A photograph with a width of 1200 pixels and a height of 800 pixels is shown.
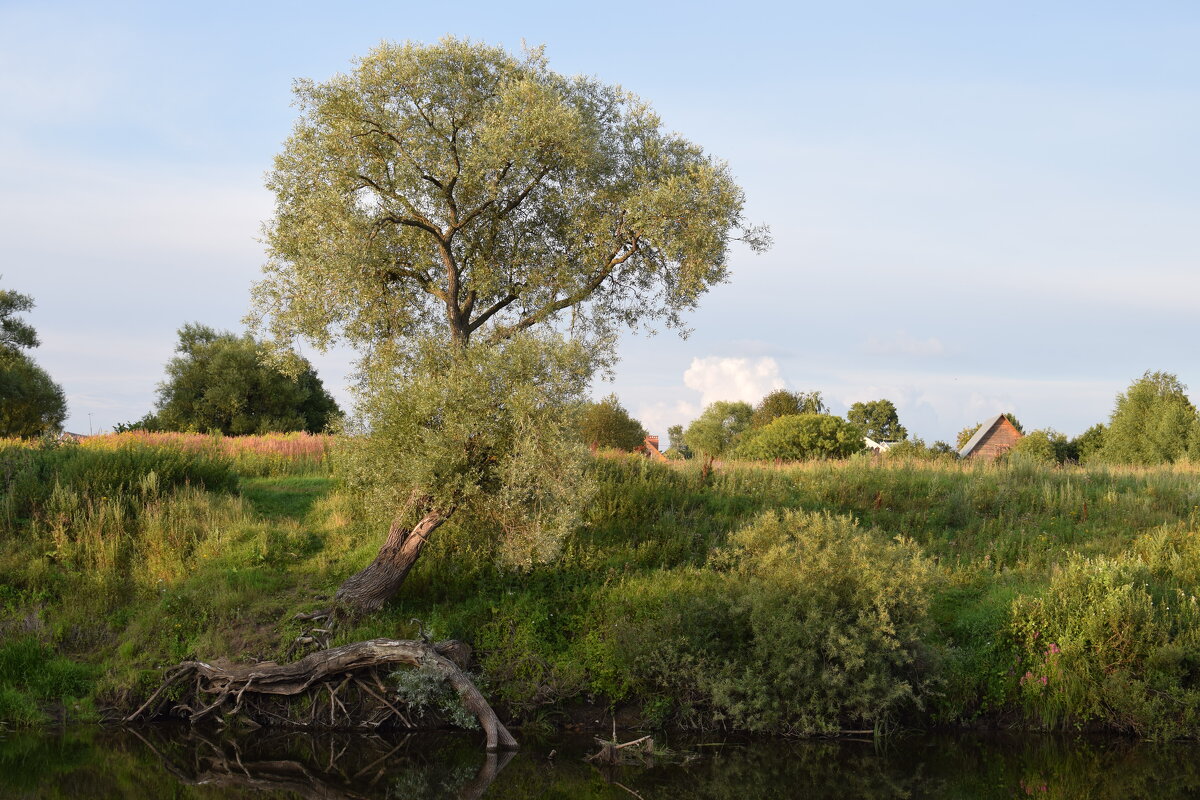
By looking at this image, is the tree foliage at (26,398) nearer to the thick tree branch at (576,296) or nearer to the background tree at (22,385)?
the background tree at (22,385)

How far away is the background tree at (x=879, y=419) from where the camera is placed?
99.8 metres

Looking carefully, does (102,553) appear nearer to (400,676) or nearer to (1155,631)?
(400,676)

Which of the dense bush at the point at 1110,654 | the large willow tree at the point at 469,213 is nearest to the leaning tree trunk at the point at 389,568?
the large willow tree at the point at 469,213

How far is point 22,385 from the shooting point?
52938mm

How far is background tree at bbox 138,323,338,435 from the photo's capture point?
53344 millimetres

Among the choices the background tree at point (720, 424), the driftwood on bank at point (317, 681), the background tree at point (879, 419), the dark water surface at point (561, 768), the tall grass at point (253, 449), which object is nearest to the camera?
the dark water surface at point (561, 768)

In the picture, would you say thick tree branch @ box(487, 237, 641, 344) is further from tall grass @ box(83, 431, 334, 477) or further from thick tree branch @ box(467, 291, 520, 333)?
tall grass @ box(83, 431, 334, 477)

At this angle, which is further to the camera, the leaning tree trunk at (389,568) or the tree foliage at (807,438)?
the tree foliage at (807,438)

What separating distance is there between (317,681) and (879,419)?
92.3 m

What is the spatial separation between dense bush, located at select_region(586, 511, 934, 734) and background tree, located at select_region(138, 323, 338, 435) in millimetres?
42081

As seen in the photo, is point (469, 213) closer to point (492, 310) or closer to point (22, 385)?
point (492, 310)

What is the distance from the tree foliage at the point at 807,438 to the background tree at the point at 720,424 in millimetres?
34694

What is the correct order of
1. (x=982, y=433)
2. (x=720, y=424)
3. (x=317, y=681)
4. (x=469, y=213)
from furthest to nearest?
(x=720, y=424)
(x=982, y=433)
(x=469, y=213)
(x=317, y=681)

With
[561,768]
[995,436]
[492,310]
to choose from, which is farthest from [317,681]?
[995,436]
